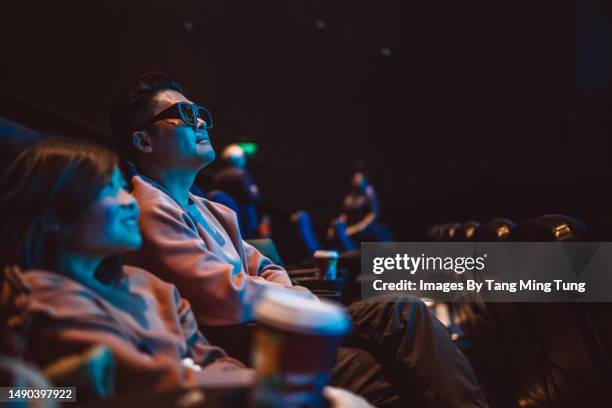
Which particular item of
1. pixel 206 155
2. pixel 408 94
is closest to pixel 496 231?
pixel 206 155

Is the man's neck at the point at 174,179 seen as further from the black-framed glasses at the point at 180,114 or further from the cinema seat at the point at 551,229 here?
the cinema seat at the point at 551,229

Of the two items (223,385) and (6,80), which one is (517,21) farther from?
(223,385)

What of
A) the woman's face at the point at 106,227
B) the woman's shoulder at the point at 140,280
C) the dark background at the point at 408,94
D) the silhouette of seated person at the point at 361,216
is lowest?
the woman's shoulder at the point at 140,280

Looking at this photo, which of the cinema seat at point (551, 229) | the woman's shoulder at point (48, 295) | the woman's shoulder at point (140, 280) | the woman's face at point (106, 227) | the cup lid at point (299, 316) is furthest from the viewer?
the cinema seat at point (551, 229)

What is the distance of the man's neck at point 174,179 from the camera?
1.59 m

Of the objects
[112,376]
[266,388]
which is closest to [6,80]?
[112,376]

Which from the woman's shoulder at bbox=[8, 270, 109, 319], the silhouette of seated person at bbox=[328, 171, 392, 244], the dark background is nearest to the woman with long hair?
the woman's shoulder at bbox=[8, 270, 109, 319]

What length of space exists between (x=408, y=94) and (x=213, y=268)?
7911 millimetres

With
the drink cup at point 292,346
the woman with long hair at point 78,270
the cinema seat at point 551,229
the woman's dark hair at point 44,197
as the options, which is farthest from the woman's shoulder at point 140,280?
the cinema seat at point 551,229

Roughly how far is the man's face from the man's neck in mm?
24

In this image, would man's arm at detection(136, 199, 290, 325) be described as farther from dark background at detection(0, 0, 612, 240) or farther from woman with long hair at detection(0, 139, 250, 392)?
dark background at detection(0, 0, 612, 240)

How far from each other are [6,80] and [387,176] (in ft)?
20.0

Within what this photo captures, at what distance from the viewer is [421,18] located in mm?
7738

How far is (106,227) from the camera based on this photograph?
919 millimetres
